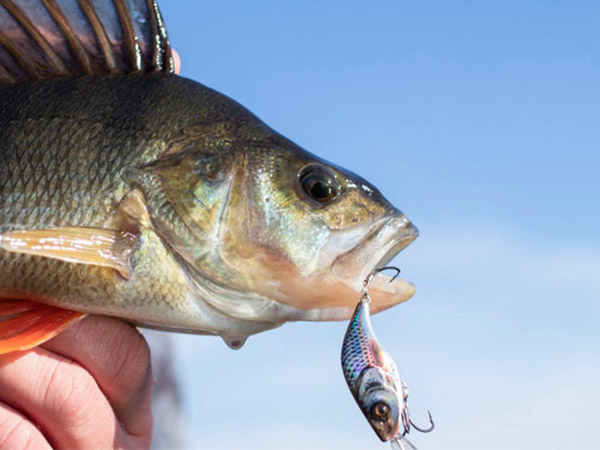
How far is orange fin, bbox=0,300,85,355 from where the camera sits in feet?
8.34

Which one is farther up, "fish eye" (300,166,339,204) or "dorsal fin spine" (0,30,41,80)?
"dorsal fin spine" (0,30,41,80)

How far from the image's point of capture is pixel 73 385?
2.84 m

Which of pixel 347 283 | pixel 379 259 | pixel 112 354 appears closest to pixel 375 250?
pixel 379 259

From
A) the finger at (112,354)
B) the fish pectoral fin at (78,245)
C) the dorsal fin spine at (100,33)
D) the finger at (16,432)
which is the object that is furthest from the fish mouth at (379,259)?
the finger at (16,432)

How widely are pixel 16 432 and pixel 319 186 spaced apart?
1393mm

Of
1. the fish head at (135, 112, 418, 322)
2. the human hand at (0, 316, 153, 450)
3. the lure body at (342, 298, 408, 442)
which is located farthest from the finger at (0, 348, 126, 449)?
the lure body at (342, 298, 408, 442)

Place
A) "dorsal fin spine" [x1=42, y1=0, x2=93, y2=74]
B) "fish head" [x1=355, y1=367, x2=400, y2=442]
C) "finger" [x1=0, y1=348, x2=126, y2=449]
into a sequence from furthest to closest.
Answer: "dorsal fin spine" [x1=42, y1=0, x2=93, y2=74] < "finger" [x1=0, y1=348, x2=126, y2=449] < "fish head" [x1=355, y1=367, x2=400, y2=442]

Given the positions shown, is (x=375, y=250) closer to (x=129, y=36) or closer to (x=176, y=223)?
(x=176, y=223)

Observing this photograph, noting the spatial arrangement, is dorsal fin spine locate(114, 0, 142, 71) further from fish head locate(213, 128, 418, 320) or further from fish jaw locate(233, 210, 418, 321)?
fish jaw locate(233, 210, 418, 321)

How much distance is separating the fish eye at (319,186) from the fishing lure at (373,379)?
30 centimetres

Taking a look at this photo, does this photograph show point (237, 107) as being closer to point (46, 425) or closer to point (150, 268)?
point (150, 268)

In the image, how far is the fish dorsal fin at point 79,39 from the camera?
2.94 metres

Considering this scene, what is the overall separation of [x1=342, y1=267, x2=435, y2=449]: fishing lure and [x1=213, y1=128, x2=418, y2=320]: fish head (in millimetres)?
76

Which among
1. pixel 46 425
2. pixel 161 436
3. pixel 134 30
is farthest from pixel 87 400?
pixel 161 436
